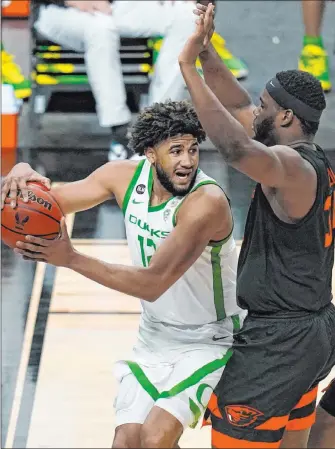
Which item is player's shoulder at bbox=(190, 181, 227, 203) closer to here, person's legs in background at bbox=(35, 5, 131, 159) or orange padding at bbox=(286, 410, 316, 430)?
orange padding at bbox=(286, 410, 316, 430)

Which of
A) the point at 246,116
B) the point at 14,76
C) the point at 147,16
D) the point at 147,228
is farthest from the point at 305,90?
the point at 14,76

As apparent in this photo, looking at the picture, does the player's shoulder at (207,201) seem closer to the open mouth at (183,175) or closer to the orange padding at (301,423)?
the open mouth at (183,175)

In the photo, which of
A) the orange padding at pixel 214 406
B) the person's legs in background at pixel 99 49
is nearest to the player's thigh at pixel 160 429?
the orange padding at pixel 214 406

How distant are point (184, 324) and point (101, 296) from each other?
1986 millimetres

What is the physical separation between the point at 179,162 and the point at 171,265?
38cm

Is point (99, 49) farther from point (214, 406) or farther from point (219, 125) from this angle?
point (219, 125)

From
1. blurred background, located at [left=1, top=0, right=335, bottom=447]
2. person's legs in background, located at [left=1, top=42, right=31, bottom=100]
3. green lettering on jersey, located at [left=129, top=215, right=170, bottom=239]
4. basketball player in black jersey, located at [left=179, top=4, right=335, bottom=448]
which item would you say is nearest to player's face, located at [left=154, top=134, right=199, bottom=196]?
green lettering on jersey, located at [left=129, top=215, right=170, bottom=239]

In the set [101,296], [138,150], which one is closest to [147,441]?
[138,150]

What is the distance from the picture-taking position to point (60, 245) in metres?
3.22

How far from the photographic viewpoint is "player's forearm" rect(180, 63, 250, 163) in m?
3.14

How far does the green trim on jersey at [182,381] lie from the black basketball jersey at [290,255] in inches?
8.6

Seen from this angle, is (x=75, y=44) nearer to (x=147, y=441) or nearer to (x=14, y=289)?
(x=14, y=289)

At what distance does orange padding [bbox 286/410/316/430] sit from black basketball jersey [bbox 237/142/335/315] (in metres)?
0.38

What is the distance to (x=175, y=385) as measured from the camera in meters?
3.61
